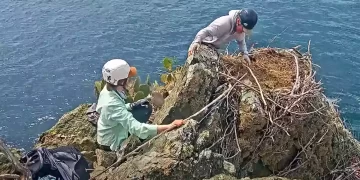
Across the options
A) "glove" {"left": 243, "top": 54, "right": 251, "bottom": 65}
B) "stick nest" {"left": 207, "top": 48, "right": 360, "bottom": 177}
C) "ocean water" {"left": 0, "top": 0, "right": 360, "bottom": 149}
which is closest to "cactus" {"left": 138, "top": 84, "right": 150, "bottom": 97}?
"stick nest" {"left": 207, "top": 48, "right": 360, "bottom": 177}

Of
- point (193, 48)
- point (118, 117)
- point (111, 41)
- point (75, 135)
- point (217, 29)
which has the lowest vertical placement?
point (111, 41)

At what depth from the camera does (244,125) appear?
9.01 metres

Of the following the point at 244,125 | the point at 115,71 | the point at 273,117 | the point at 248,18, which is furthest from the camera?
the point at 248,18

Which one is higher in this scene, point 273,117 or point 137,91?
point 137,91

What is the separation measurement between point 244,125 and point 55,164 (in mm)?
3321

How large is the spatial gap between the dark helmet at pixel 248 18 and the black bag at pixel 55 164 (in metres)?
4.28

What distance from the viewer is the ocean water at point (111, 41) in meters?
17.6

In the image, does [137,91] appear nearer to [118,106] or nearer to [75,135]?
[75,135]

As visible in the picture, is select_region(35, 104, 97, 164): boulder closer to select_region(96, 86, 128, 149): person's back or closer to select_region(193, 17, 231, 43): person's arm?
select_region(96, 86, 128, 149): person's back

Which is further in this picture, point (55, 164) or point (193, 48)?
point (193, 48)

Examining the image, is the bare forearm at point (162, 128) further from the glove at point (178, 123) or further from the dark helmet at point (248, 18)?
the dark helmet at point (248, 18)

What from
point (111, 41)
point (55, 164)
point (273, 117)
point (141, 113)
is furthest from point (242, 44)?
point (111, 41)

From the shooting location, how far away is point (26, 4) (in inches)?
955

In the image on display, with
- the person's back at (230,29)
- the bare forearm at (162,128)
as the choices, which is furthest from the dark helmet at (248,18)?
the bare forearm at (162,128)
